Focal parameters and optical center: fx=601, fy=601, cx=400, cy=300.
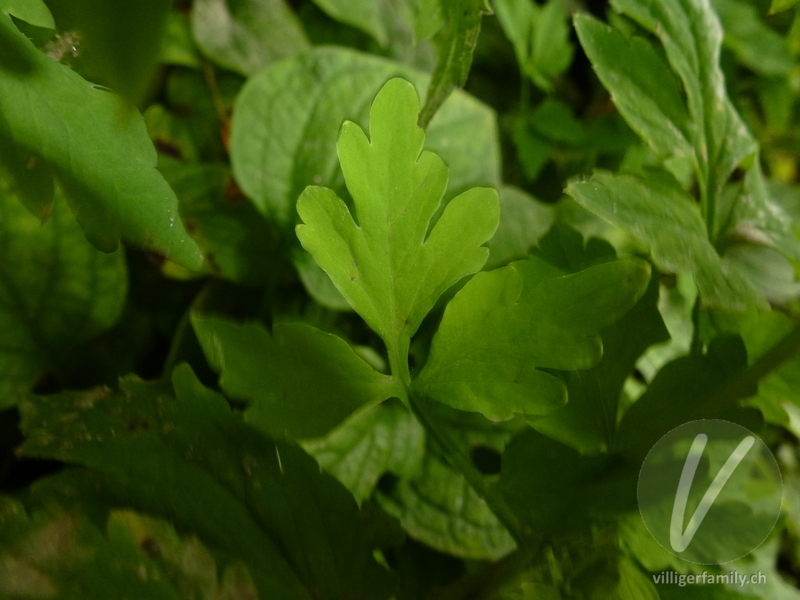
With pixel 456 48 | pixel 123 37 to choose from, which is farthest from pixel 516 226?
pixel 123 37

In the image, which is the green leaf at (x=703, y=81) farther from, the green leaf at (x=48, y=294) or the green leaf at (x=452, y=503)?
the green leaf at (x=48, y=294)

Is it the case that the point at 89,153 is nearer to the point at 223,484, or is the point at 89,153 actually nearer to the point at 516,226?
the point at 223,484

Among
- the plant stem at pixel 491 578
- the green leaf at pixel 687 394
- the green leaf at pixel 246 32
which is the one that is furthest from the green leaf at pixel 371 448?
the green leaf at pixel 246 32

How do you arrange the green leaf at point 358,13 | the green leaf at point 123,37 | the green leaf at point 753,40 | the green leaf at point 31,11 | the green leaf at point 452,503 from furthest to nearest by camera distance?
the green leaf at point 358,13
the green leaf at point 753,40
the green leaf at point 452,503
the green leaf at point 31,11
the green leaf at point 123,37

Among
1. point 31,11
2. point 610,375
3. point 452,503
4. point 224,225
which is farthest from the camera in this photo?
point 224,225

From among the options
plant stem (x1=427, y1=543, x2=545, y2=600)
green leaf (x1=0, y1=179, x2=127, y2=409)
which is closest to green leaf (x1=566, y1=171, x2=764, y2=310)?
plant stem (x1=427, y1=543, x2=545, y2=600)

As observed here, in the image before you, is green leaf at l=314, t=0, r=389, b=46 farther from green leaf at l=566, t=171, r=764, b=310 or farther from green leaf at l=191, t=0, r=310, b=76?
green leaf at l=566, t=171, r=764, b=310

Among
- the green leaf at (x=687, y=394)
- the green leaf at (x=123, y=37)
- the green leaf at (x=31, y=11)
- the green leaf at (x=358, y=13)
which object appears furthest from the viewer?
the green leaf at (x=358, y=13)
